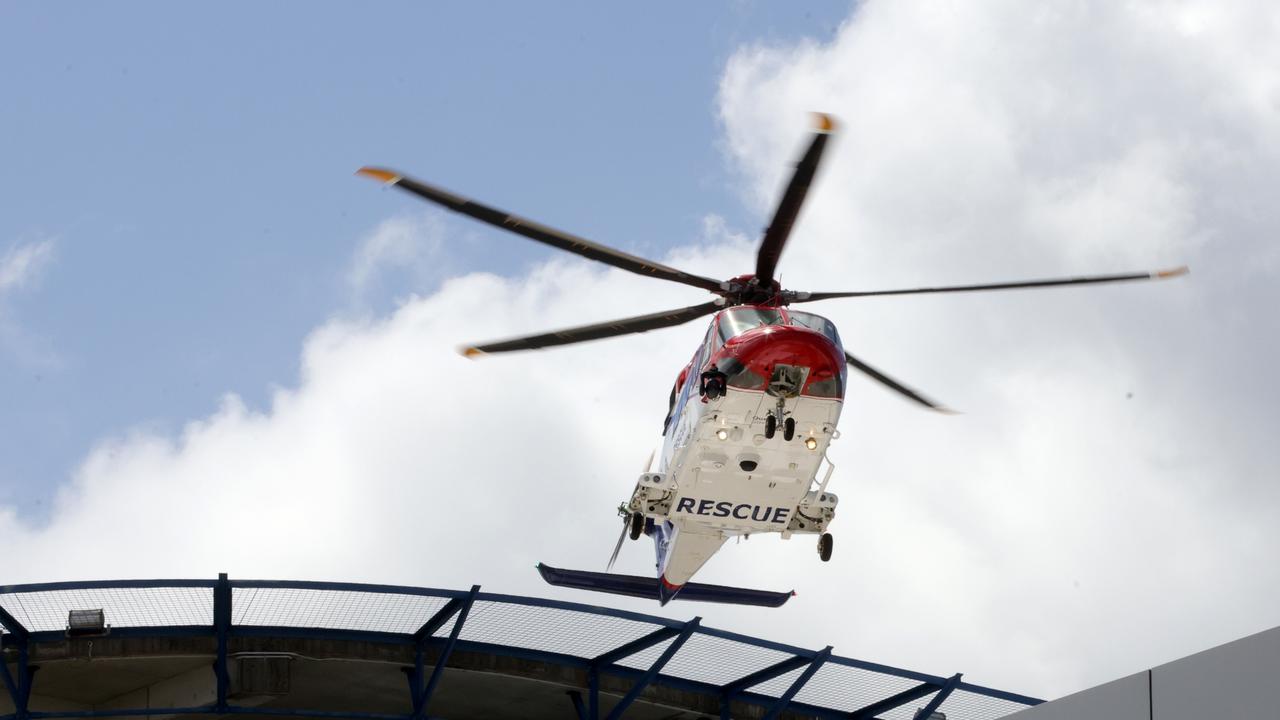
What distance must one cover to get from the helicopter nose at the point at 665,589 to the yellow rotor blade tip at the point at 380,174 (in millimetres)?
10131

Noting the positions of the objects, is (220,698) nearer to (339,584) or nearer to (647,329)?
(339,584)

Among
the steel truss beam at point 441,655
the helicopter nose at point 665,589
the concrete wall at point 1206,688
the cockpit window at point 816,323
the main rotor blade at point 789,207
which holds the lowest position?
the concrete wall at point 1206,688

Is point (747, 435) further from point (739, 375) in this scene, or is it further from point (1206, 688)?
point (1206, 688)

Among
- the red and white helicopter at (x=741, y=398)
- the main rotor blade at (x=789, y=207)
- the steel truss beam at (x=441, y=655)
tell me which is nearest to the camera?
the main rotor blade at (x=789, y=207)

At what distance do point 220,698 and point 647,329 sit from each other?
1041 cm

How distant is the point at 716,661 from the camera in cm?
3069

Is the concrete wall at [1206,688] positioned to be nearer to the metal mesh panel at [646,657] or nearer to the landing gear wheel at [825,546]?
the landing gear wheel at [825,546]

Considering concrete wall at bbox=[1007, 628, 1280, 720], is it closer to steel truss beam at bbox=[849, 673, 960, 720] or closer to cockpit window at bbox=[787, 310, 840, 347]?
cockpit window at bbox=[787, 310, 840, 347]

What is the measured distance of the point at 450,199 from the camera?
75.0ft

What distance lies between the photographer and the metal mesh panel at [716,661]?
3002 centimetres

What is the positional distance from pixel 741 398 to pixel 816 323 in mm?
1707

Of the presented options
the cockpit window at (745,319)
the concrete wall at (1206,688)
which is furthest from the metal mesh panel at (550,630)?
the concrete wall at (1206,688)

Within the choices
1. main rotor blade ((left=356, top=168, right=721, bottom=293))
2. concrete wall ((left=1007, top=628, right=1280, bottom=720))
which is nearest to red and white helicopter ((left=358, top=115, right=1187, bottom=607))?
main rotor blade ((left=356, top=168, right=721, bottom=293))

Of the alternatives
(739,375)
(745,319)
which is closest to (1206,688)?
(739,375)
